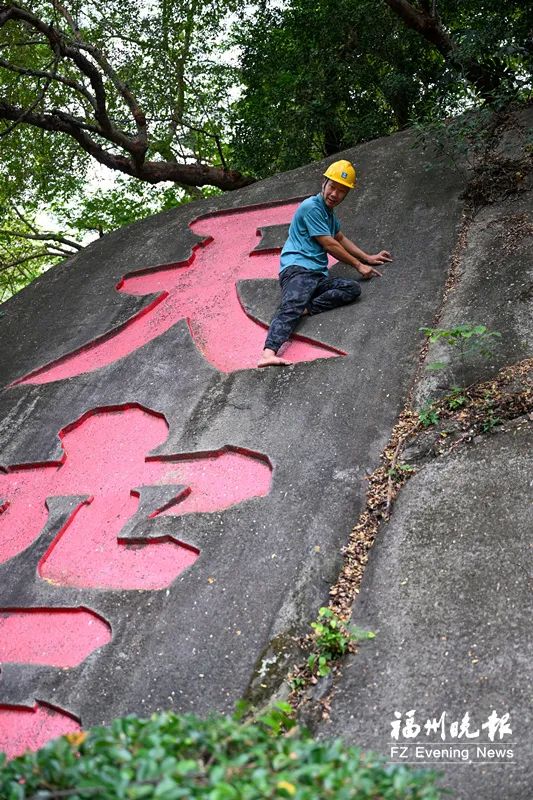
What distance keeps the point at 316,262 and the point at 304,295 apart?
11.8 inches

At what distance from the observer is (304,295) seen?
5.66m

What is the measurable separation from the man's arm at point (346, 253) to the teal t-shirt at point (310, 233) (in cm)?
5

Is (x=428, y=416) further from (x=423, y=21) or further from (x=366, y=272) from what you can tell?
(x=423, y=21)

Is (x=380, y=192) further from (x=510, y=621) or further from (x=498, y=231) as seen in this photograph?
(x=510, y=621)

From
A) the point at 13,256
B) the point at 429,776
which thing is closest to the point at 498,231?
the point at 429,776

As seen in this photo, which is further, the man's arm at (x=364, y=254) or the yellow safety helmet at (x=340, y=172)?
the man's arm at (x=364, y=254)

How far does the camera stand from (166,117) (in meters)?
11.4

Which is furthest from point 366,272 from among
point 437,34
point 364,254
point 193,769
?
point 437,34

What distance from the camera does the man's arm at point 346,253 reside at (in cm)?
565

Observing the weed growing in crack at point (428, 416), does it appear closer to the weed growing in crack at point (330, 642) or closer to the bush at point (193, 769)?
the weed growing in crack at point (330, 642)

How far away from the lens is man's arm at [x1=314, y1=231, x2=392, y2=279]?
18.5 feet

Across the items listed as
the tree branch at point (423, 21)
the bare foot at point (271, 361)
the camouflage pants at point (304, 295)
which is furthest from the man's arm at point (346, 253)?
the tree branch at point (423, 21)

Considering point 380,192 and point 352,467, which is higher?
point 380,192

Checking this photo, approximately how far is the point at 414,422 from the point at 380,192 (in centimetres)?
332
